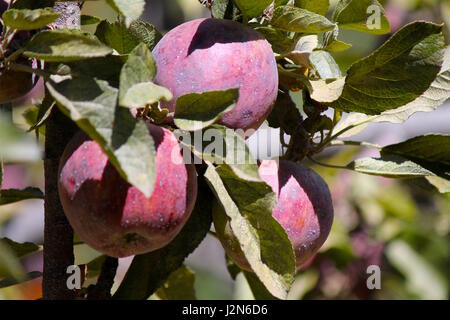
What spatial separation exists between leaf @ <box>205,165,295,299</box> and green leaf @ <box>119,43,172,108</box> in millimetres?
114

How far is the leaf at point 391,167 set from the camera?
2.72ft

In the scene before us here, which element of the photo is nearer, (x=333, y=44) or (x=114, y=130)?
(x=114, y=130)

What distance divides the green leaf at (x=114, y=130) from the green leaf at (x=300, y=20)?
0.65 ft

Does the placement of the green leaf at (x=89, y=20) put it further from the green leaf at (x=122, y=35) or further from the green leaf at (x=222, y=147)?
the green leaf at (x=222, y=147)

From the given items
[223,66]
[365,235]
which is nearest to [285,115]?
[223,66]

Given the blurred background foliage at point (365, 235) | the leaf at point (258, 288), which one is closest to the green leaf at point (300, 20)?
the leaf at point (258, 288)

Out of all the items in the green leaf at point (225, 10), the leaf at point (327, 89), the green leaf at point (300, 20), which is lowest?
A: the leaf at point (327, 89)

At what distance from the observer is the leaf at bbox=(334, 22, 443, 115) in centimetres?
71

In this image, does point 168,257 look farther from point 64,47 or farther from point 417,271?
point 417,271

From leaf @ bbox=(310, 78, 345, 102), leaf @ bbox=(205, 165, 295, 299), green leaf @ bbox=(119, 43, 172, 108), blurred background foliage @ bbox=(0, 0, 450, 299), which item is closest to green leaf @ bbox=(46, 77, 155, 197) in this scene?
green leaf @ bbox=(119, 43, 172, 108)

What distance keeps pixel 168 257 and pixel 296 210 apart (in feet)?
0.46

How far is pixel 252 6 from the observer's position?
72 cm

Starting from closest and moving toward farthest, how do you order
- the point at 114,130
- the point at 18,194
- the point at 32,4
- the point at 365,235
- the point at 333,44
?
the point at 114,130 < the point at 32,4 < the point at 333,44 < the point at 18,194 < the point at 365,235

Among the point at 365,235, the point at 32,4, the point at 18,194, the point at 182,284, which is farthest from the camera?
the point at 365,235
